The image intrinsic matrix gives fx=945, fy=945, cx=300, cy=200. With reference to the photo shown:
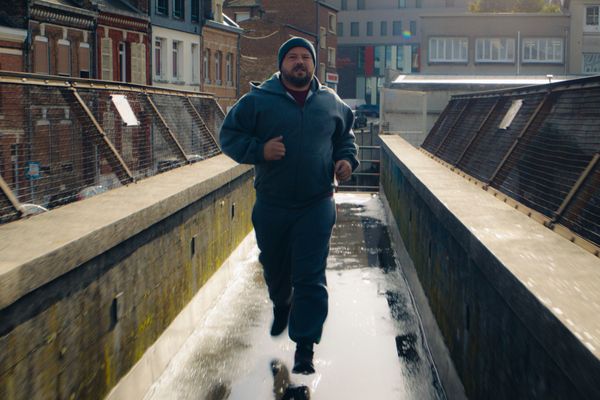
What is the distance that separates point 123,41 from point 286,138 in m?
39.3

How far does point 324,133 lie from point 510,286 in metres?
2.71

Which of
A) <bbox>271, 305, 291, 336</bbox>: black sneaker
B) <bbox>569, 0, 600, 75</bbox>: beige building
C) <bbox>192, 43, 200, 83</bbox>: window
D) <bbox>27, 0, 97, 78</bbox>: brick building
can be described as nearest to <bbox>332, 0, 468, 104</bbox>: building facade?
<bbox>569, 0, 600, 75</bbox>: beige building

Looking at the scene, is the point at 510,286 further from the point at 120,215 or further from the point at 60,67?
the point at 60,67

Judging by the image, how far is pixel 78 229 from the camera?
508cm

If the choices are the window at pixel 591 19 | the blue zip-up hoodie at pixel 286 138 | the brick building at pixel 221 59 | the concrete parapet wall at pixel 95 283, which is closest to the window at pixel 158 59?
the brick building at pixel 221 59

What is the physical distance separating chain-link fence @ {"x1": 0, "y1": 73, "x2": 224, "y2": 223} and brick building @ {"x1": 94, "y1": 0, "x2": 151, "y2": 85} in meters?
32.9

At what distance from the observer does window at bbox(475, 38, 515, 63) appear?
255 feet

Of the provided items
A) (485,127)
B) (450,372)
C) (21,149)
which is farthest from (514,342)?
(485,127)

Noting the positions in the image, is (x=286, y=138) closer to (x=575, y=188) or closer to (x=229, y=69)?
(x=575, y=188)

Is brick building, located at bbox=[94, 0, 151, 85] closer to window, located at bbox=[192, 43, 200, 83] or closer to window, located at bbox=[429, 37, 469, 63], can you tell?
window, located at bbox=[192, 43, 200, 83]

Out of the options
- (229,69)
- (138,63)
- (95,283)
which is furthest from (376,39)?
(95,283)

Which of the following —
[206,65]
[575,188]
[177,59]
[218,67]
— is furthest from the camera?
[218,67]

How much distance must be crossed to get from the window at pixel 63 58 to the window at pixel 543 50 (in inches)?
1895

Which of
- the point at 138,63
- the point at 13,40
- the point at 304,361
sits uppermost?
the point at 13,40
